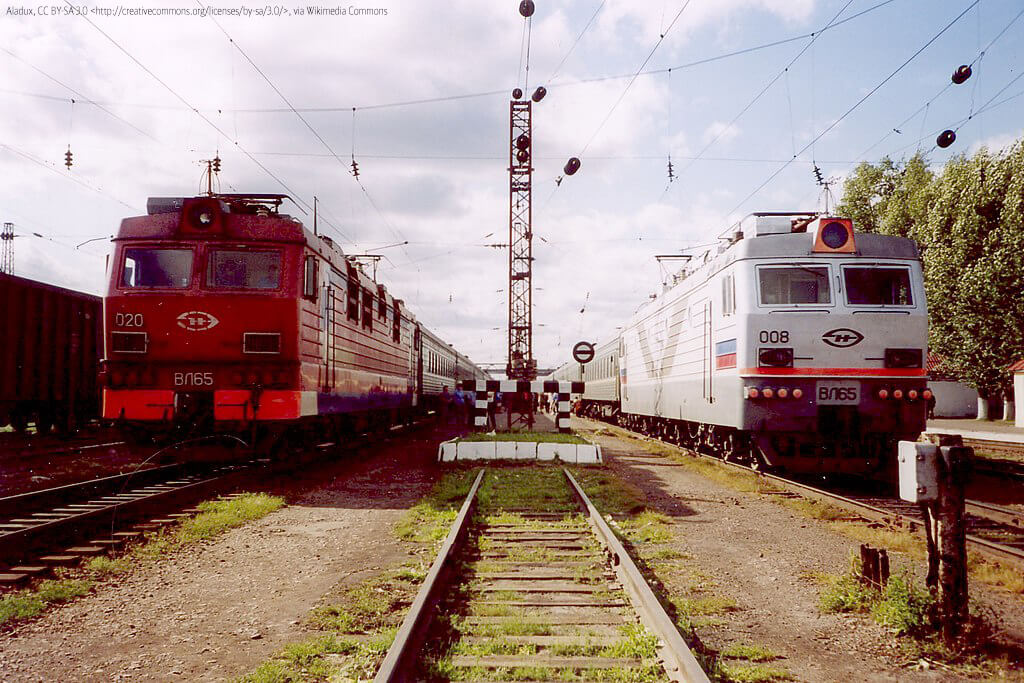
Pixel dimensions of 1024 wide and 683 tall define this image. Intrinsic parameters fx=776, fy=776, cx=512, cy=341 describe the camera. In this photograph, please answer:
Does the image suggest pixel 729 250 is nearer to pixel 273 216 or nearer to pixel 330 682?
pixel 273 216

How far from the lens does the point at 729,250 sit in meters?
11.5

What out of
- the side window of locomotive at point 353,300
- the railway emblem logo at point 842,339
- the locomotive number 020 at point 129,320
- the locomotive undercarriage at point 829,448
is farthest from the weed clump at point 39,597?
the railway emblem logo at point 842,339

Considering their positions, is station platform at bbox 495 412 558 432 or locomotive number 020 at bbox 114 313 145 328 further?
station platform at bbox 495 412 558 432

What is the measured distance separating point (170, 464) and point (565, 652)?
874cm

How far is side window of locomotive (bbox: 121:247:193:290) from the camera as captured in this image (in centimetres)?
1053

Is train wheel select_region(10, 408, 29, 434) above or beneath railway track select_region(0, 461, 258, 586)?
above

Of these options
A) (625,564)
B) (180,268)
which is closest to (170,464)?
(180,268)

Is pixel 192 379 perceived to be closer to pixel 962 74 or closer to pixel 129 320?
pixel 129 320

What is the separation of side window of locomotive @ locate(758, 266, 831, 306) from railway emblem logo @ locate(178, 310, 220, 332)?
24.3 feet

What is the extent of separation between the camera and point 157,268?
418 inches

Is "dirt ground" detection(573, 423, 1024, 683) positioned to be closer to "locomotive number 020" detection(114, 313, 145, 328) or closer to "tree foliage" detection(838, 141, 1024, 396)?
"locomotive number 020" detection(114, 313, 145, 328)

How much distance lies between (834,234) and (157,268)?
9.33 metres

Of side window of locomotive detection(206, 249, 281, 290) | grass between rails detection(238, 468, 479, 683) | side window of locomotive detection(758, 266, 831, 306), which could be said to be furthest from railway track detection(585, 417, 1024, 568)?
side window of locomotive detection(206, 249, 281, 290)

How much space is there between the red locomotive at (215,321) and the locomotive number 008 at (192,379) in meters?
0.01
